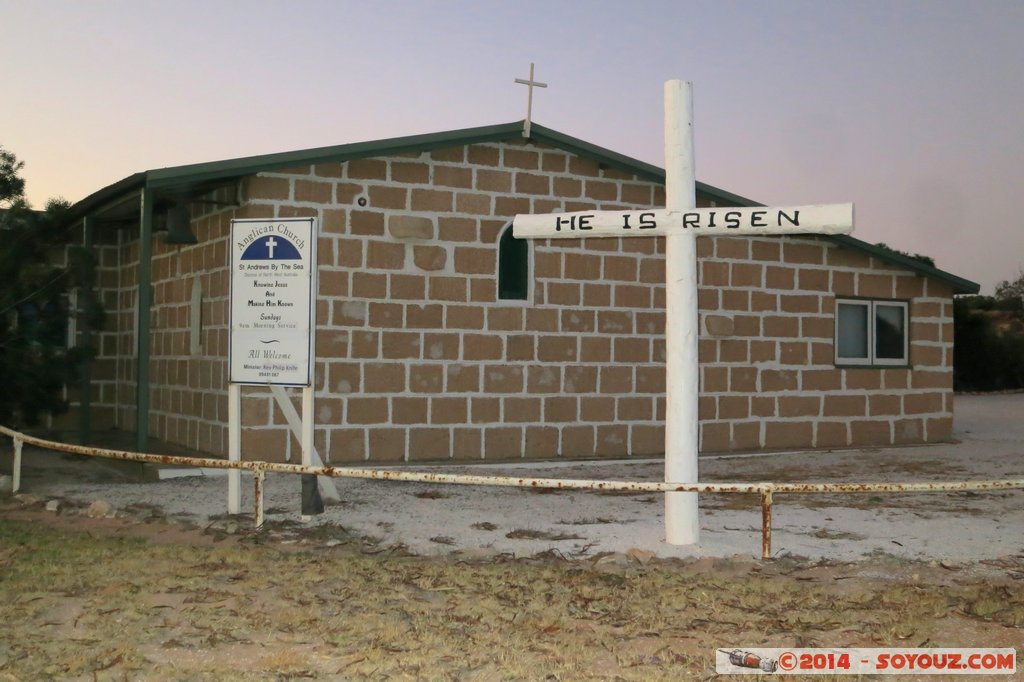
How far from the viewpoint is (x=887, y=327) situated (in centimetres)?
1716

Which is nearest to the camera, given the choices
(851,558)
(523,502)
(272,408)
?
(851,558)

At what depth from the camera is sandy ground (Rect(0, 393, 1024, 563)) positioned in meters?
8.51

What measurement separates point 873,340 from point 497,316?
6375 millimetres

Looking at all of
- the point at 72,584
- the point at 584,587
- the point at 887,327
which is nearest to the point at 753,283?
the point at 887,327

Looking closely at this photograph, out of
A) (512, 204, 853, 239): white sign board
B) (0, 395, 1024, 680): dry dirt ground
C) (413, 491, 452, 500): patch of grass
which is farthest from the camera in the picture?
(413, 491, 452, 500): patch of grass

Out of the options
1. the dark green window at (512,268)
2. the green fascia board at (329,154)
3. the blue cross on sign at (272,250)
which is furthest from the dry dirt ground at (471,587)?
the dark green window at (512,268)

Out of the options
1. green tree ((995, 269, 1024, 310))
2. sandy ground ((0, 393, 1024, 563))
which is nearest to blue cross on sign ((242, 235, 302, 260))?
sandy ground ((0, 393, 1024, 563))

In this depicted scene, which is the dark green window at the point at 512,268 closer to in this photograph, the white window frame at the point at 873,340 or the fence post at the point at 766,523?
the white window frame at the point at 873,340

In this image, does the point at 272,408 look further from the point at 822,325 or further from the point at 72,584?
the point at 822,325

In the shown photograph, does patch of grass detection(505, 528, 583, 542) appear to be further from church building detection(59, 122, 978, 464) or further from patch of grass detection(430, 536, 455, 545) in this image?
church building detection(59, 122, 978, 464)

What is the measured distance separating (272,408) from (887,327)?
9609mm

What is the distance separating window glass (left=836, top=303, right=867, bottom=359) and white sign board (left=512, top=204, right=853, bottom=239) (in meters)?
8.77

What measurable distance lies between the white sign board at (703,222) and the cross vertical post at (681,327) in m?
0.10

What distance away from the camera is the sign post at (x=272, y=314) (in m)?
9.73
